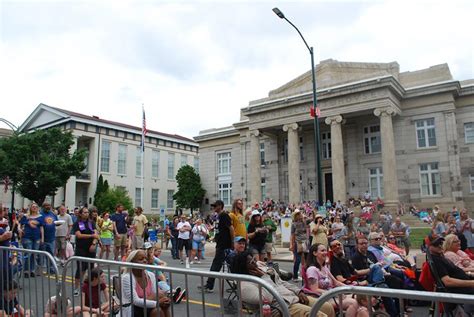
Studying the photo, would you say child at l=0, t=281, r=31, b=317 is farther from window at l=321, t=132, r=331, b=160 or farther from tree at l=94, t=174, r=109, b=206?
tree at l=94, t=174, r=109, b=206

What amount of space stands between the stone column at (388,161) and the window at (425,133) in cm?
363

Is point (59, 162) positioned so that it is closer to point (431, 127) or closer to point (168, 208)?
point (168, 208)

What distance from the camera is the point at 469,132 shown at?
3175 cm

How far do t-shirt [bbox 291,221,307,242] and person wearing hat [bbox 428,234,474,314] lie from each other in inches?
212

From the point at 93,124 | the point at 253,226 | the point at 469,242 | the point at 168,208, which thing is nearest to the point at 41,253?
the point at 253,226

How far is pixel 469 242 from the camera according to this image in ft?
40.3

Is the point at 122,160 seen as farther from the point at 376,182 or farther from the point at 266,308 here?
the point at 266,308

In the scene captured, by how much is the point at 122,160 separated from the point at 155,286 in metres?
51.2

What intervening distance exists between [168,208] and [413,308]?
57240mm

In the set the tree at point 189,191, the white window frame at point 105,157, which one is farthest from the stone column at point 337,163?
the white window frame at point 105,157

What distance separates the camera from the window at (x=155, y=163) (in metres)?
56.3

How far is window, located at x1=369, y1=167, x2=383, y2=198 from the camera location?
34.5m

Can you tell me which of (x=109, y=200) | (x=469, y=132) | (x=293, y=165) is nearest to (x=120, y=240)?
(x=293, y=165)

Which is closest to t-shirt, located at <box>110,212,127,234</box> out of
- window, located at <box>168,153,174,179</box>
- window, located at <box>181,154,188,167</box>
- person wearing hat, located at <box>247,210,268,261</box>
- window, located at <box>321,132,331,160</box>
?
person wearing hat, located at <box>247,210,268,261</box>
